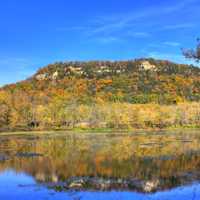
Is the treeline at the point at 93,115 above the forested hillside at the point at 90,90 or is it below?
below

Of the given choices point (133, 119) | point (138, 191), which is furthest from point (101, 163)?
point (133, 119)

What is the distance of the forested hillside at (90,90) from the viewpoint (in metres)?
99.0

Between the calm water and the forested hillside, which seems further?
the forested hillside

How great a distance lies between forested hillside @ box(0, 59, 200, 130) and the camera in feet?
325

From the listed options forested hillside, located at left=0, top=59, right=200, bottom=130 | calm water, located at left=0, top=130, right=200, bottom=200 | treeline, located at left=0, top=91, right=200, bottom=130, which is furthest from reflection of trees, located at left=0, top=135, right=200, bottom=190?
forested hillside, located at left=0, top=59, right=200, bottom=130

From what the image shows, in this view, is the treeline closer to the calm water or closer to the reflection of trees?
the reflection of trees

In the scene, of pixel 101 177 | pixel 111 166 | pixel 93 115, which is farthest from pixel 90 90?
pixel 101 177

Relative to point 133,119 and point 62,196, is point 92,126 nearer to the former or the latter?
point 133,119

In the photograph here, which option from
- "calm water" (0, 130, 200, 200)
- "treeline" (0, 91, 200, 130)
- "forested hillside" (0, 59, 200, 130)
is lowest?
"calm water" (0, 130, 200, 200)

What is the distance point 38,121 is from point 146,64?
74.6 metres

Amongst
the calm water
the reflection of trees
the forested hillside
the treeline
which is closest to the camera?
the calm water

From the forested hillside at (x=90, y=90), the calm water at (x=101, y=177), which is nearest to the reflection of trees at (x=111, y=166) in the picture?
the calm water at (x=101, y=177)

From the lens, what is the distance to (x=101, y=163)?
100 ft

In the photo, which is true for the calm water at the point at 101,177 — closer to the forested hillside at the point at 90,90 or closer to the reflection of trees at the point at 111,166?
the reflection of trees at the point at 111,166
